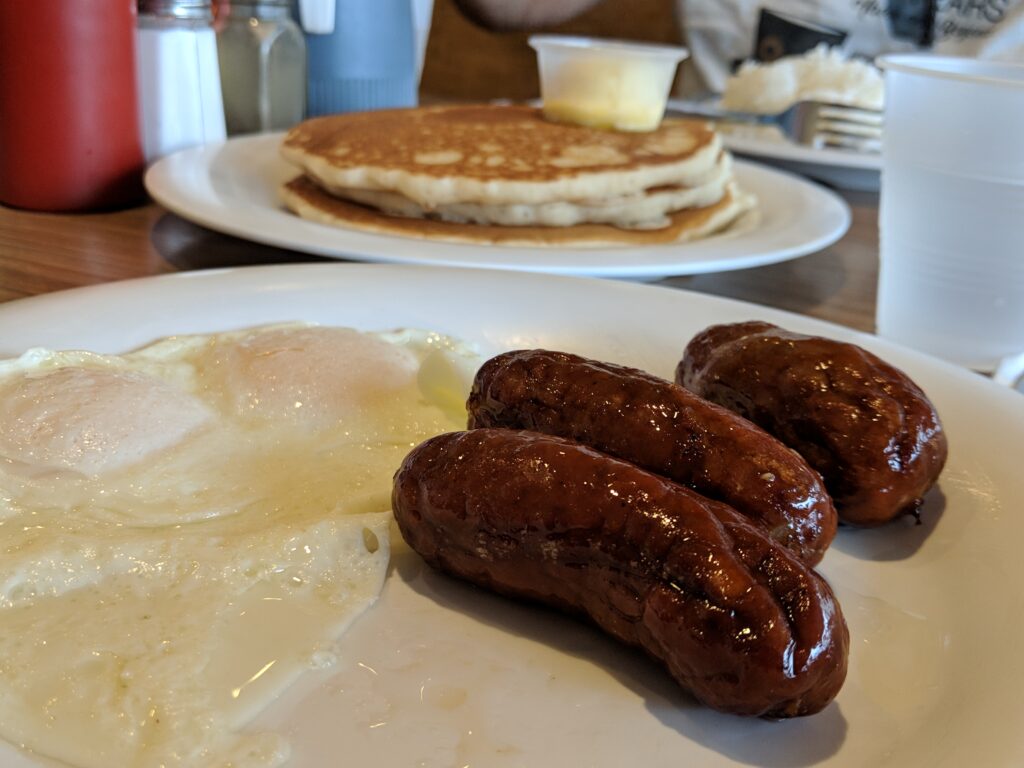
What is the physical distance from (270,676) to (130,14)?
1971 mm

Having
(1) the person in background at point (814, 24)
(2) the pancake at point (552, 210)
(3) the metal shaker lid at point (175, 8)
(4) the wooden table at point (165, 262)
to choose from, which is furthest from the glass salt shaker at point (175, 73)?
(1) the person in background at point (814, 24)

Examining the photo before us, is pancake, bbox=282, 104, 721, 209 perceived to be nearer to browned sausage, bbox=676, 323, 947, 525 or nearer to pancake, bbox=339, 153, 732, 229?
pancake, bbox=339, 153, 732, 229

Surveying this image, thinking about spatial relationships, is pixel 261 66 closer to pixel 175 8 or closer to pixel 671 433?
pixel 175 8

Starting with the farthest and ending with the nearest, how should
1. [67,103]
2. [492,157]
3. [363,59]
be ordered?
1. [363,59]
2. [492,157]
3. [67,103]

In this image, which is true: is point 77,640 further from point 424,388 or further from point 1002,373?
point 1002,373

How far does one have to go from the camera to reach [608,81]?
2848 mm

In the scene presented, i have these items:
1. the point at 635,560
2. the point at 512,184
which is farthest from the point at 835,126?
the point at 635,560

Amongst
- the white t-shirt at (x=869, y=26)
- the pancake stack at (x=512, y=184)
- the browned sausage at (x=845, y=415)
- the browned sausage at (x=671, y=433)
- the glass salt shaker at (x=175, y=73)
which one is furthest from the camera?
the white t-shirt at (x=869, y=26)

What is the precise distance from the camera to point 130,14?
2.31m

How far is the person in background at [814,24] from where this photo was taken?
5.95 meters

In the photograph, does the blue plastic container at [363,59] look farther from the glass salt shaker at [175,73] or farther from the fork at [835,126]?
the fork at [835,126]

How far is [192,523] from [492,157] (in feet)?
5.25

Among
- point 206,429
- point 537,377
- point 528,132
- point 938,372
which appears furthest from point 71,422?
point 528,132

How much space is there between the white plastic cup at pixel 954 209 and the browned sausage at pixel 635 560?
1.09m
